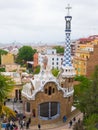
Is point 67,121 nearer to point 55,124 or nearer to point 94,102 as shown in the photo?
point 55,124

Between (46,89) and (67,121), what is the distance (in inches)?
147

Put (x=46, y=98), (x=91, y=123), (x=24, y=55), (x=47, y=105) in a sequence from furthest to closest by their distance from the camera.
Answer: (x=24, y=55)
(x=47, y=105)
(x=46, y=98)
(x=91, y=123)

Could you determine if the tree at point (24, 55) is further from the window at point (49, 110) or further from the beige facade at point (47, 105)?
the window at point (49, 110)

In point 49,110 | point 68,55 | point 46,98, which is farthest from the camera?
point 68,55

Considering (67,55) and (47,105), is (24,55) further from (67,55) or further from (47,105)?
(47,105)

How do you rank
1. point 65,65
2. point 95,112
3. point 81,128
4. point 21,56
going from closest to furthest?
1. point 81,128
2. point 95,112
3. point 65,65
4. point 21,56

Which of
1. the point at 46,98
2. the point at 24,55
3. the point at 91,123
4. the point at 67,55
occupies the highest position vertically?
the point at 24,55

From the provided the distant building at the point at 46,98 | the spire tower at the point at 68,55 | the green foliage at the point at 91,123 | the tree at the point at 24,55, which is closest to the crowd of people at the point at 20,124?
the distant building at the point at 46,98

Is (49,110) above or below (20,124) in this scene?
above

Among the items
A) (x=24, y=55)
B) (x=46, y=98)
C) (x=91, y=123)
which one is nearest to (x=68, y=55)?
(x=46, y=98)

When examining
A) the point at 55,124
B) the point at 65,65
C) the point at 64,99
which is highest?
the point at 65,65

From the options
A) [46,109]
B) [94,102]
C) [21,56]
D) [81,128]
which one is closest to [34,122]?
[46,109]

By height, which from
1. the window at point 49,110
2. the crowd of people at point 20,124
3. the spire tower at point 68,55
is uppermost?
the spire tower at point 68,55

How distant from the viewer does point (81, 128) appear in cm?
2145
